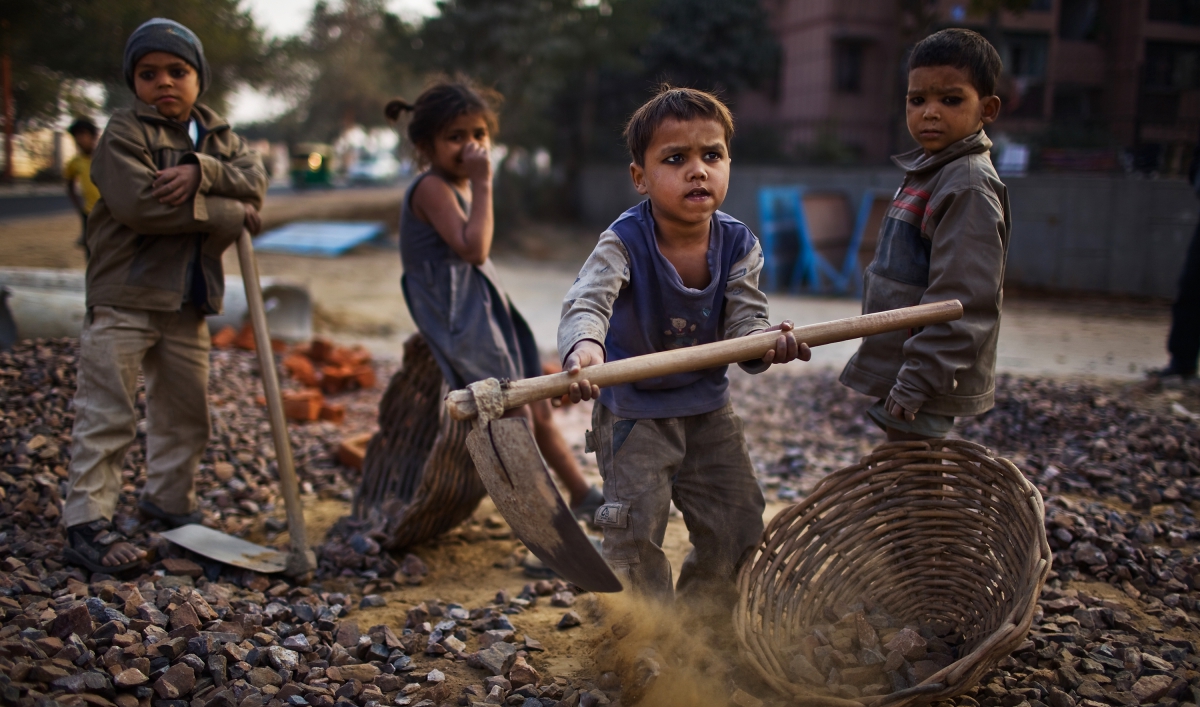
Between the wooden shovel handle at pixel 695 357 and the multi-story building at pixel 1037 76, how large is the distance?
9290 millimetres

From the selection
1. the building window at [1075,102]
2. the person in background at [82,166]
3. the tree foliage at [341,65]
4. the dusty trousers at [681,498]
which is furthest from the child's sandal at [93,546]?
the tree foliage at [341,65]

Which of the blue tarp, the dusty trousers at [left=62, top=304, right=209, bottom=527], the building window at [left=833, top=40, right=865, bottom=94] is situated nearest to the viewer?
the dusty trousers at [left=62, top=304, right=209, bottom=527]

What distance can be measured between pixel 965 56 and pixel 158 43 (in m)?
2.64

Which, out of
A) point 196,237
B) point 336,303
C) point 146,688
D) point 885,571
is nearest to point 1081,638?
point 885,571

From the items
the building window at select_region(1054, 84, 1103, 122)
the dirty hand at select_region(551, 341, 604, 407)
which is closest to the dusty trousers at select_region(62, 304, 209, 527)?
the dirty hand at select_region(551, 341, 604, 407)

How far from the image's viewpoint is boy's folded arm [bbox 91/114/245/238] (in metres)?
2.88

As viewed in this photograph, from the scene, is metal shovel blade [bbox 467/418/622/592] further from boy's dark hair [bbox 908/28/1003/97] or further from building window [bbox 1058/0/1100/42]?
building window [bbox 1058/0/1100/42]

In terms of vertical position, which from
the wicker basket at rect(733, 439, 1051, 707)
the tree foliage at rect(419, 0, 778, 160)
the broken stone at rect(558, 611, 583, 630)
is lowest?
the broken stone at rect(558, 611, 583, 630)

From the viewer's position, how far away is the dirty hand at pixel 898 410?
246 cm

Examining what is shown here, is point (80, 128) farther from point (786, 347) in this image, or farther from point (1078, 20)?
point (1078, 20)

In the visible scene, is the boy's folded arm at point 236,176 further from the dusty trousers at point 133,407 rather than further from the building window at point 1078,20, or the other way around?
the building window at point 1078,20

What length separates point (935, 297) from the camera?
2426 mm

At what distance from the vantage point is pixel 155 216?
293cm

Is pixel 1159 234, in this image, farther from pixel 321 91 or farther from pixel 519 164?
pixel 321 91
